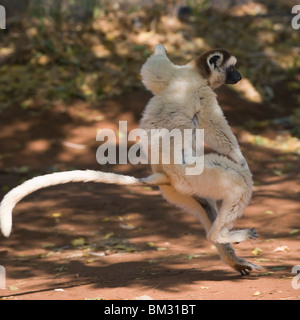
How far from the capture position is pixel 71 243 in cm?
741

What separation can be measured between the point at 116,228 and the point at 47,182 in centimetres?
342

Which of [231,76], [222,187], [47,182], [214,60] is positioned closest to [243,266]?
[222,187]

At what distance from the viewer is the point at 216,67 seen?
16.9 feet

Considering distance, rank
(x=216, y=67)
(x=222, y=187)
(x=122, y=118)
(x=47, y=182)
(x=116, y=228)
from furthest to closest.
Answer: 1. (x=122, y=118)
2. (x=116, y=228)
3. (x=216, y=67)
4. (x=222, y=187)
5. (x=47, y=182)

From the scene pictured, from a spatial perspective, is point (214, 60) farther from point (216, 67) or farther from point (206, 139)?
point (206, 139)

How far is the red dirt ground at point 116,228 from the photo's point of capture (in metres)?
5.16

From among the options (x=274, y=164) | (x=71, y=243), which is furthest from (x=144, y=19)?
(x=71, y=243)

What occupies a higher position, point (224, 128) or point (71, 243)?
point (224, 128)

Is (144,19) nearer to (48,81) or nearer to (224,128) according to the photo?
(48,81)

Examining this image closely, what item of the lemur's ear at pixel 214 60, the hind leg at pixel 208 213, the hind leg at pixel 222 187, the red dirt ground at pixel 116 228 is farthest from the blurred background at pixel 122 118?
the lemur's ear at pixel 214 60

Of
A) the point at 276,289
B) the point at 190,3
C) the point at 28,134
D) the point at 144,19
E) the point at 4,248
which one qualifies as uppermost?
the point at 190,3

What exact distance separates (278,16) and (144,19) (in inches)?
157

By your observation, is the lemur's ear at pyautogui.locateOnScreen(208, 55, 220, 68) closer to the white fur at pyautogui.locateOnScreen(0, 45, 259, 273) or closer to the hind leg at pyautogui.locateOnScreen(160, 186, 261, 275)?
the white fur at pyautogui.locateOnScreen(0, 45, 259, 273)

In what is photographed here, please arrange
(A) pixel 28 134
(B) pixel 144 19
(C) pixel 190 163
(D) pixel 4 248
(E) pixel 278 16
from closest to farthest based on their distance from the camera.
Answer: (C) pixel 190 163 → (D) pixel 4 248 → (A) pixel 28 134 → (B) pixel 144 19 → (E) pixel 278 16
